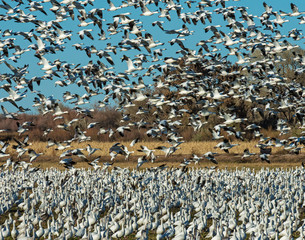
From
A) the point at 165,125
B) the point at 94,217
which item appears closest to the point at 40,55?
the point at 165,125

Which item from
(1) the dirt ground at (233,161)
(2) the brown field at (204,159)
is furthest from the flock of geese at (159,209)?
(2) the brown field at (204,159)

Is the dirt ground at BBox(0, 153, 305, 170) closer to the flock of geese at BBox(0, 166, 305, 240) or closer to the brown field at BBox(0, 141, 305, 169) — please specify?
the brown field at BBox(0, 141, 305, 169)

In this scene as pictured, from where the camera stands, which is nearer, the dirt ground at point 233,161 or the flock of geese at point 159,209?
the flock of geese at point 159,209

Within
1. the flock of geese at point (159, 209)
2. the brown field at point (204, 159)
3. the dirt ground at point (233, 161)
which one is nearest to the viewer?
the flock of geese at point (159, 209)

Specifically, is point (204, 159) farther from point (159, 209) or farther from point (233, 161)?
point (159, 209)

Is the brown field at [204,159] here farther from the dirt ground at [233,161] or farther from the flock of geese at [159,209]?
the flock of geese at [159,209]

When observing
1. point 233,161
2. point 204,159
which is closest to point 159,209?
point 233,161

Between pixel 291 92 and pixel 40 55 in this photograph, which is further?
pixel 291 92

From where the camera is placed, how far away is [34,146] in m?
40.7

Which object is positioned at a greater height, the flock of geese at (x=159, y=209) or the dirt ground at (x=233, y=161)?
the dirt ground at (x=233, y=161)

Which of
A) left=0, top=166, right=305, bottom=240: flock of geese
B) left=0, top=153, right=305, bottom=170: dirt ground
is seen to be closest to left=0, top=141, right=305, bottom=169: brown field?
left=0, top=153, right=305, bottom=170: dirt ground

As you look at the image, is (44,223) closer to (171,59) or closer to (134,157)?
(171,59)

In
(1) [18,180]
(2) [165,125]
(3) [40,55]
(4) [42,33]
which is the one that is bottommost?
(1) [18,180]

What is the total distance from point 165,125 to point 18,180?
8.76 meters
